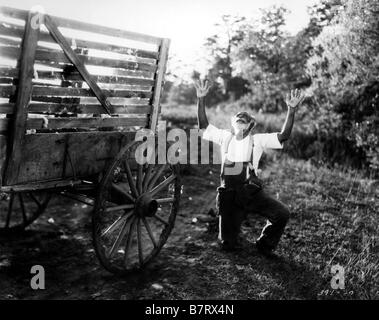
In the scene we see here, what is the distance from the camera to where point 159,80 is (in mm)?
4004

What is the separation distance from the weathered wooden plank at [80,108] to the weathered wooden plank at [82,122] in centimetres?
7

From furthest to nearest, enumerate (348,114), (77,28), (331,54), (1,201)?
(348,114) < (331,54) < (1,201) < (77,28)

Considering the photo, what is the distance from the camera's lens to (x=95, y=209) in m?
3.46

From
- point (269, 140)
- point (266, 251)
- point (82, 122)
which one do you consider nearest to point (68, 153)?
point (82, 122)

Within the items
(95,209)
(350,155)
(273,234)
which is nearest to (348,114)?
(350,155)

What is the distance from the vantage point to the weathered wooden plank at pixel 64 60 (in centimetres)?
281

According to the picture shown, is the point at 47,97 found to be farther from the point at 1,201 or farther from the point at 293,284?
the point at 1,201

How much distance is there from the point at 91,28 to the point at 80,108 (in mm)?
700

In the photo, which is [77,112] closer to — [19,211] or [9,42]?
[9,42]

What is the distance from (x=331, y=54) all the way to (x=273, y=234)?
19.8ft

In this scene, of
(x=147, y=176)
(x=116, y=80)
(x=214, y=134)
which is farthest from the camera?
(x=214, y=134)

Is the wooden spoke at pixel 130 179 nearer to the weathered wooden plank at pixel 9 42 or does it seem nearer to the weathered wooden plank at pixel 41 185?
the weathered wooden plank at pixel 41 185

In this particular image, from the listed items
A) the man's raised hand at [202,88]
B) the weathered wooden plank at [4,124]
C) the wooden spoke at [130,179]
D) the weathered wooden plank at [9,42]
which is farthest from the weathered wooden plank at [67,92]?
the man's raised hand at [202,88]
